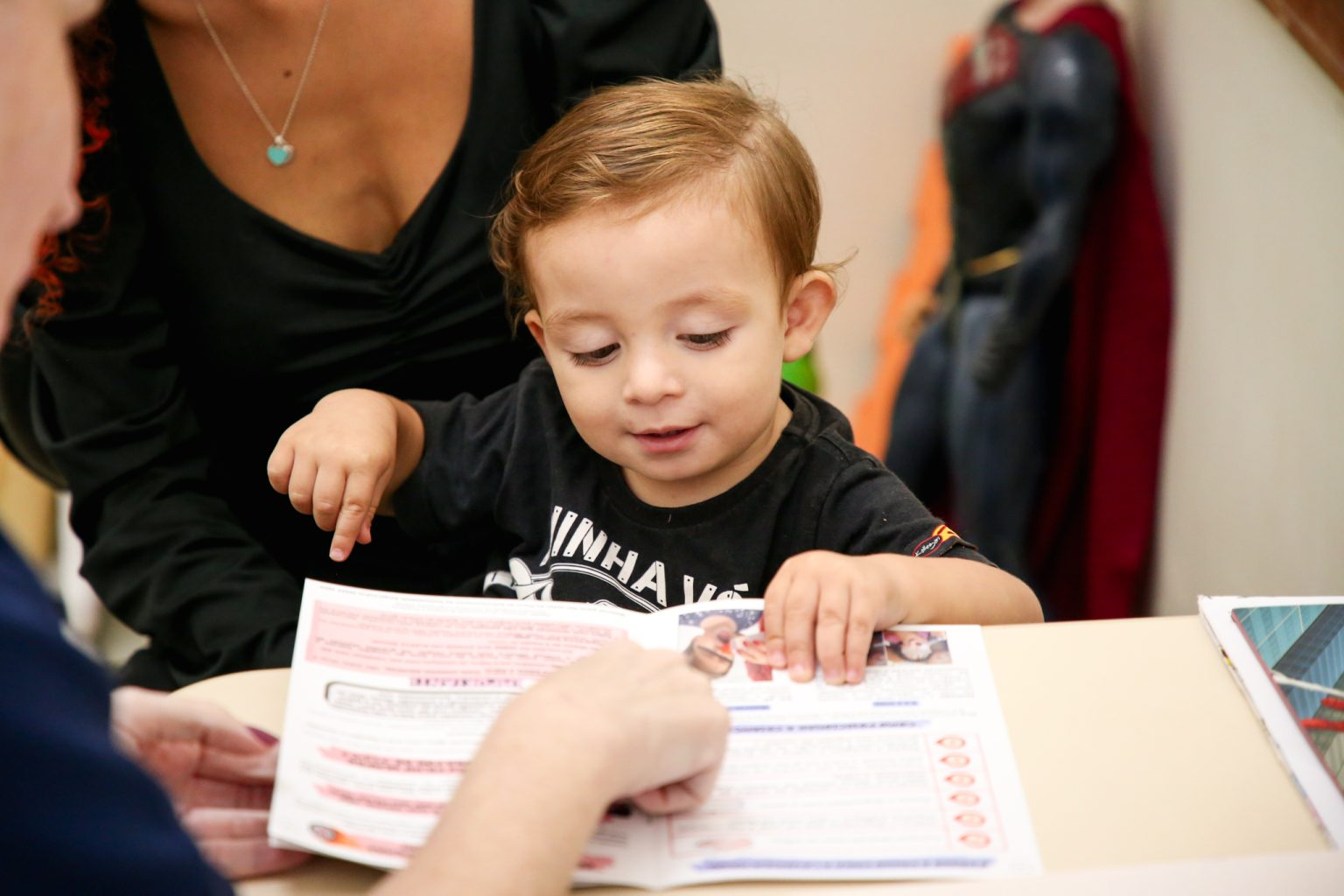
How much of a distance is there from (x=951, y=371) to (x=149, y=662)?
4.39 ft

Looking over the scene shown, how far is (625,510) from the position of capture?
1.05 m

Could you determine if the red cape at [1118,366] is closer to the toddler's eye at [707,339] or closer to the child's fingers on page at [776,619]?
the toddler's eye at [707,339]

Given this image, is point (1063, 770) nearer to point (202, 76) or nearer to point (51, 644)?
point (51, 644)

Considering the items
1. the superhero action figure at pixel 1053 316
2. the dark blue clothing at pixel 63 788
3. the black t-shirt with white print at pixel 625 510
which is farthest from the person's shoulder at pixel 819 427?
the superhero action figure at pixel 1053 316

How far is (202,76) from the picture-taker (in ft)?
3.82

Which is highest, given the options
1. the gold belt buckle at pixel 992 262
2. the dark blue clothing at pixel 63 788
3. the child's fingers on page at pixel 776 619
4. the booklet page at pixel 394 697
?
the dark blue clothing at pixel 63 788

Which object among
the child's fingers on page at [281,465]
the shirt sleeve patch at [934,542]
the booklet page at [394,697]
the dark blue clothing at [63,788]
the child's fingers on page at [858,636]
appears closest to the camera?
the dark blue clothing at [63,788]

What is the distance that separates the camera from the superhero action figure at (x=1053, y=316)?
6.24ft

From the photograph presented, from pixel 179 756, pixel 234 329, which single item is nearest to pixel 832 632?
pixel 179 756

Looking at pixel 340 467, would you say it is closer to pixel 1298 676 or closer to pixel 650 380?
pixel 650 380

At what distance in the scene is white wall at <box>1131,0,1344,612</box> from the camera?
4.77 ft

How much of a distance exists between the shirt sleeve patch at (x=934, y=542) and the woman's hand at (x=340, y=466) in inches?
16.7

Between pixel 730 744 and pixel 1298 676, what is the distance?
1.15 feet

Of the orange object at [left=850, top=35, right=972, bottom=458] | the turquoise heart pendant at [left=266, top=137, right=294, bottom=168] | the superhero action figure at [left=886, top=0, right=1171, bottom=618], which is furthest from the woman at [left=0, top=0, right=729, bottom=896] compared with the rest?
the orange object at [left=850, top=35, right=972, bottom=458]
